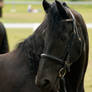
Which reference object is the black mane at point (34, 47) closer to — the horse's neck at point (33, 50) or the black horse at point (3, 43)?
the horse's neck at point (33, 50)

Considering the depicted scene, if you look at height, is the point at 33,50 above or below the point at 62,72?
above

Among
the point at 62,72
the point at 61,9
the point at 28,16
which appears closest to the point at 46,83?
the point at 62,72

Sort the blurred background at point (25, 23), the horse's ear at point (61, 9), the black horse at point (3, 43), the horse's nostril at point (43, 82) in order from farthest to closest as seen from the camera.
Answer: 1. the blurred background at point (25, 23)
2. the black horse at point (3, 43)
3. the horse's ear at point (61, 9)
4. the horse's nostril at point (43, 82)

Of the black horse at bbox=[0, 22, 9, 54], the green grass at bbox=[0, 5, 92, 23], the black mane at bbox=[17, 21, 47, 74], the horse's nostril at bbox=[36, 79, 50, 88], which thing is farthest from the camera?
the green grass at bbox=[0, 5, 92, 23]

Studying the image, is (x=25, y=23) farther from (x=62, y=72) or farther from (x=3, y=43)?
(x=62, y=72)

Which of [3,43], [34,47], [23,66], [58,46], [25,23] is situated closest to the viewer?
[58,46]

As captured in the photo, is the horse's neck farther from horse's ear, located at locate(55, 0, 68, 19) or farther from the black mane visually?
horse's ear, located at locate(55, 0, 68, 19)

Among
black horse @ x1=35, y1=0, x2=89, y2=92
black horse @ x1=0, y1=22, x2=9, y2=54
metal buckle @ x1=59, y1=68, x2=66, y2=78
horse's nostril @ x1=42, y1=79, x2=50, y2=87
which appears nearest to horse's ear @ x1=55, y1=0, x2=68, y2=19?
black horse @ x1=35, y1=0, x2=89, y2=92

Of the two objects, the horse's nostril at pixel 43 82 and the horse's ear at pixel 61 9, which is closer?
the horse's nostril at pixel 43 82

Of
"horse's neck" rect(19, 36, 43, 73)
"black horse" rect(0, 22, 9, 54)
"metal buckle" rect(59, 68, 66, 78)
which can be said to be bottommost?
"black horse" rect(0, 22, 9, 54)

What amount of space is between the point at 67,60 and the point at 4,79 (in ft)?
3.21

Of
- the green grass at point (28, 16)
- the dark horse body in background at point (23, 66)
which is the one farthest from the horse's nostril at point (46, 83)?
the green grass at point (28, 16)

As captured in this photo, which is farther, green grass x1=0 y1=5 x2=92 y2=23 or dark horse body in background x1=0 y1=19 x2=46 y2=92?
green grass x1=0 y1=5 x2=92 y2=23

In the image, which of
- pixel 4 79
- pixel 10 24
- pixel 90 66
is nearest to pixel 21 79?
pixel 4 79
